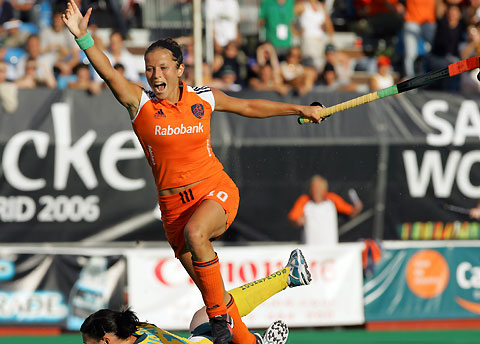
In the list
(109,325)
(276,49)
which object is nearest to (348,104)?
(109,325)

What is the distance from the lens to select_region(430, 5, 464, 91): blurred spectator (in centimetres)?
1557

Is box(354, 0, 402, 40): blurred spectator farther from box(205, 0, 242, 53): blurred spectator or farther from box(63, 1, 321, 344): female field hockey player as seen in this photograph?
box(63, 1, 321, 344): female field hockey player

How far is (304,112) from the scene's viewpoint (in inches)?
289

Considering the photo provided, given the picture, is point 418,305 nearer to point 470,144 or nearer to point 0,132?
point 470,144

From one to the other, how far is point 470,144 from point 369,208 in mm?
1955

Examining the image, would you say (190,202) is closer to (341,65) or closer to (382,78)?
(382,78)

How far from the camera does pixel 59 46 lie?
47.3 ft

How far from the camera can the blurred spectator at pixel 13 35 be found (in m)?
15.2

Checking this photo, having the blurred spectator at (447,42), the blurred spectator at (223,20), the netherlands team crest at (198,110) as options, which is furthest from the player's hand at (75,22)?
the blurred spectator at (447,42)

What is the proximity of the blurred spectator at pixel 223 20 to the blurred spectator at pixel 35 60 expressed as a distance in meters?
3.19

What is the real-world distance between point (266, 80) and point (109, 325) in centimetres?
853

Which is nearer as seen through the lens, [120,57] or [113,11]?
[120,57]

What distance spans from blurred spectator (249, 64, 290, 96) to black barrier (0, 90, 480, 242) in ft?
3.87

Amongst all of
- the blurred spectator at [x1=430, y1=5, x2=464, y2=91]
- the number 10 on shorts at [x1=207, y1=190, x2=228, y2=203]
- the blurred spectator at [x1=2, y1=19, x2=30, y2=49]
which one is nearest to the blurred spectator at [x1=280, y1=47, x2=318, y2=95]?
the blurred spectator at [x1=430, y1=5, x2=464, y2=91]
